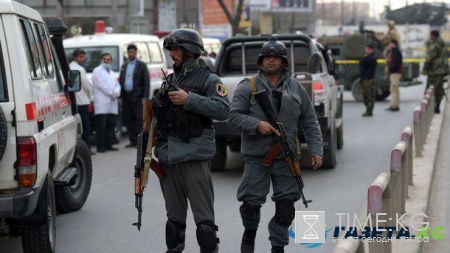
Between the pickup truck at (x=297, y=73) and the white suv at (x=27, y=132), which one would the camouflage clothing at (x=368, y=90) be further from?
the white suv at (x=27, y=132)

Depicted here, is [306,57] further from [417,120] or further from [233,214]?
[233,214]

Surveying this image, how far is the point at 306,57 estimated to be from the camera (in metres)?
13.4

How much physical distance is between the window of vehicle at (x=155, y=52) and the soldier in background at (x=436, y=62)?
219 inches

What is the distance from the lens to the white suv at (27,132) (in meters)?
6.62

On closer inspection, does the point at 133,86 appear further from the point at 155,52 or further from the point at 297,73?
the point at 297,73

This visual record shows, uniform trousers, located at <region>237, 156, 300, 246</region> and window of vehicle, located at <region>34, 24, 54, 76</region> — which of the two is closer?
uniform trousers, located at <region>237, 156, 300, 246</region>

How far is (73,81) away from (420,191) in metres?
3.80

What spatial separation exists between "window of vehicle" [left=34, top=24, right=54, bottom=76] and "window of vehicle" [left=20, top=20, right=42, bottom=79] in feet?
1.12

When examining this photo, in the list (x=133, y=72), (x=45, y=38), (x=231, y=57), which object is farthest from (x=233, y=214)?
(x=133, y=72)

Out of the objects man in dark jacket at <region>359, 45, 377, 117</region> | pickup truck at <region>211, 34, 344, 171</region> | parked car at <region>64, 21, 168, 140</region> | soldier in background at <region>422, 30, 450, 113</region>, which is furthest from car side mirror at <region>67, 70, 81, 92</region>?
man in dark jacket at <region>359, 45, 377, 117</region>

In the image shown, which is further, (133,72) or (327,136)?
(133,72)

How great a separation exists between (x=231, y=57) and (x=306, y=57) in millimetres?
1081

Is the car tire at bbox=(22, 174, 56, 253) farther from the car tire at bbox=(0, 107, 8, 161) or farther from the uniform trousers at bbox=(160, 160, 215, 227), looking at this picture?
the uniform trousers at bbox=(160, 160, 215, 227)

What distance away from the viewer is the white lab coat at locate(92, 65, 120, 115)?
1552cm
